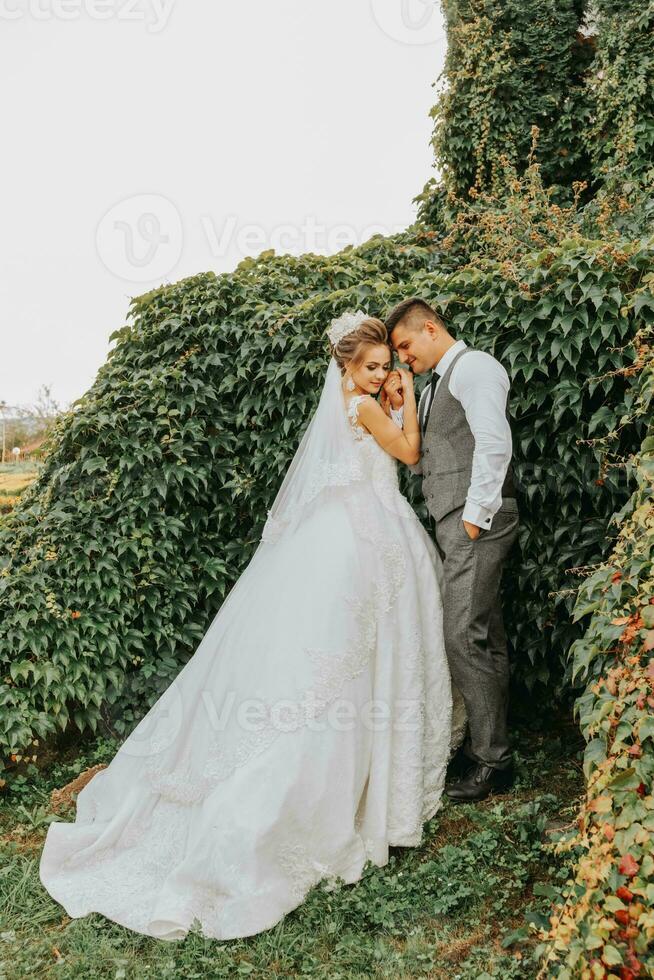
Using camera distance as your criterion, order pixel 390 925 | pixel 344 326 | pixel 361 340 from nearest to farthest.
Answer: pixel 390 925 → pixel 361 340 → pixel 344 326

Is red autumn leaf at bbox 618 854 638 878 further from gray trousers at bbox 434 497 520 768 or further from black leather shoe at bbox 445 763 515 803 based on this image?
black leather shoe at bbox 445 763 515 803

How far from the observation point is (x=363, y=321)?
→ 3.70 metres

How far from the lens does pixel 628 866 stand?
173 cm

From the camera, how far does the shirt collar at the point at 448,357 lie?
3.53 m

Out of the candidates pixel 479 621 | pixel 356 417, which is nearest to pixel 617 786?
pixel 479 621

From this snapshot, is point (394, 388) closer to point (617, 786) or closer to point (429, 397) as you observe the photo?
point (429, 397)

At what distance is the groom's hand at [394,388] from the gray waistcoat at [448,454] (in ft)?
0.78

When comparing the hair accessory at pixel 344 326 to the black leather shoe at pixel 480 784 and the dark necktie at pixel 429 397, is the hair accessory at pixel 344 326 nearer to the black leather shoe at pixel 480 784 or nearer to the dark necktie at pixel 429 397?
the dark necktie at pixel 429 397

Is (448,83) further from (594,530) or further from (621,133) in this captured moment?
(594,530)

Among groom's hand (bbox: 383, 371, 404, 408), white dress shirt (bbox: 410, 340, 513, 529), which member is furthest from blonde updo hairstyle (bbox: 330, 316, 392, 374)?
white dress shirt (bbox: 410, 340, 513, 529)

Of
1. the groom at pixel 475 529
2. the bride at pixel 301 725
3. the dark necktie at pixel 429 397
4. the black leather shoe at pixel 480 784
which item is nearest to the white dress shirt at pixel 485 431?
the groom at pixel 475 529

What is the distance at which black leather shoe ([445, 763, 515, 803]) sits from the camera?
3424mm

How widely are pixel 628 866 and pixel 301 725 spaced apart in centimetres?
149

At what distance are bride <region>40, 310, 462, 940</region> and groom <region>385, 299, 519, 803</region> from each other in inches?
4.9
